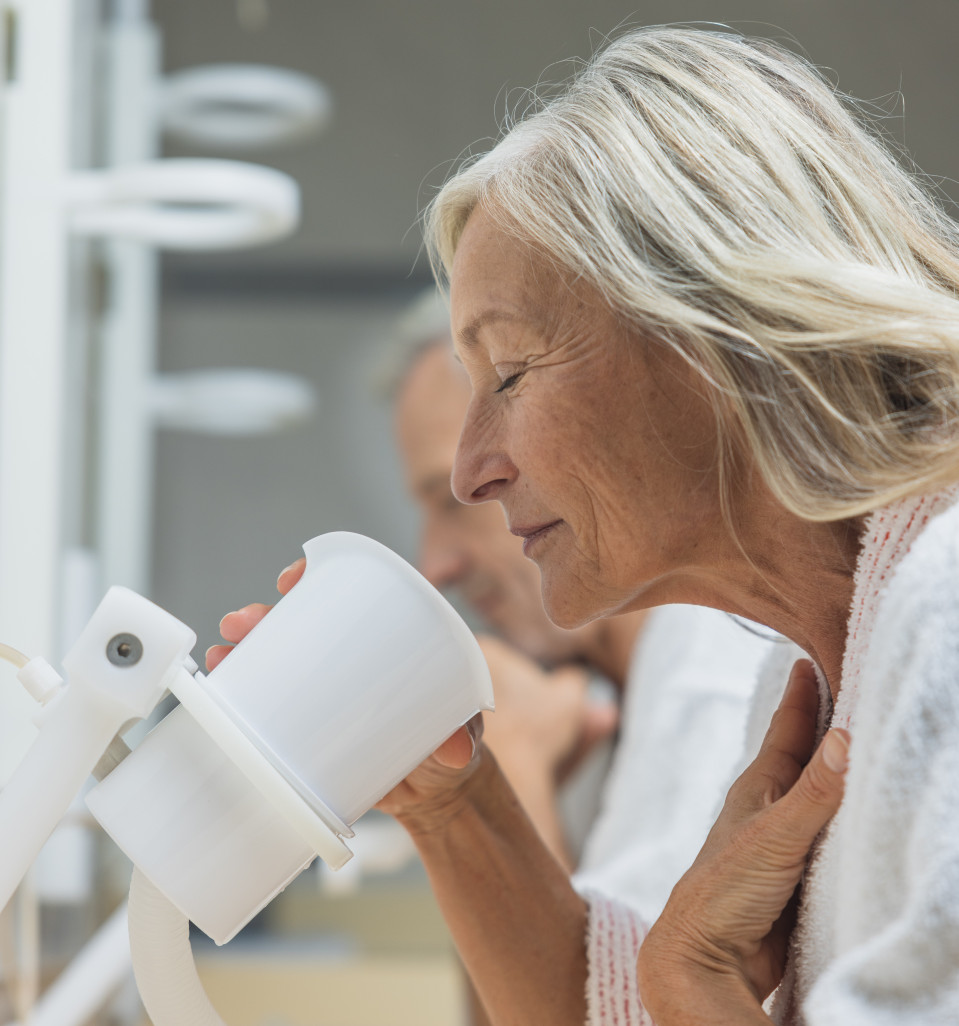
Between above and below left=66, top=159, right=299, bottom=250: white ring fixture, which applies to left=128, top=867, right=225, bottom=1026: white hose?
below

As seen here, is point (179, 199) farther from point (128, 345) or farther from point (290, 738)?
point (290, 738)

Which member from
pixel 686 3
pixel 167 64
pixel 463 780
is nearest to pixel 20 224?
pixel 463 780

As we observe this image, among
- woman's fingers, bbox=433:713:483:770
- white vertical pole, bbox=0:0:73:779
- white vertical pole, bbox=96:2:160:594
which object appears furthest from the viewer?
white vertical pole, bbox=96:2:160:594

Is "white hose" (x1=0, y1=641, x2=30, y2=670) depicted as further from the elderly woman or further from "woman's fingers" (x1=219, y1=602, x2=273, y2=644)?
the elderly woman

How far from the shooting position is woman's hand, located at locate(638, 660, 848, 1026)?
1.54 ft

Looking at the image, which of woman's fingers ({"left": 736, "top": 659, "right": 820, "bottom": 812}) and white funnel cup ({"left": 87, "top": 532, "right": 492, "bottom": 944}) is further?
woman's fingers ({"left": 736, "top": 659, "right": 820, "bottom": 812})

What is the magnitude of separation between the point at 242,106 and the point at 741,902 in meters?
1.42

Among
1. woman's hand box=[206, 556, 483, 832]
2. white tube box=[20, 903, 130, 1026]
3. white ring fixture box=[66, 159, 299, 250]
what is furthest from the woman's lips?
white ring fixture box=[66, 159, 299, 250]

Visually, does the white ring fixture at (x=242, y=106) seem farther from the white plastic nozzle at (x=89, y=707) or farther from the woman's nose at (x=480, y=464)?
the white plastic nozzle at (x=89, y=707)

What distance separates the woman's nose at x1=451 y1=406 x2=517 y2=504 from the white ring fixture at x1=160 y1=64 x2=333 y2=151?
1056 millimetres

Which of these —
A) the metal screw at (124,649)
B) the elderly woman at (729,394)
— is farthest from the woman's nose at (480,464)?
the metal screw at (124,649)

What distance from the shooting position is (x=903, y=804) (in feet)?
1.23

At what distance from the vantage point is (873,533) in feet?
1.58

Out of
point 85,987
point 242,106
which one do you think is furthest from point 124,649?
point 242,106
